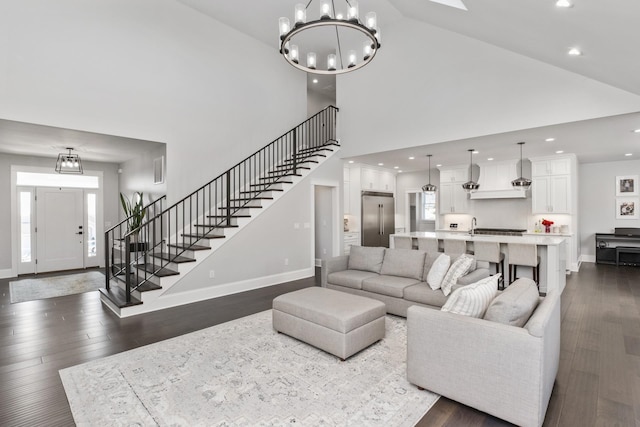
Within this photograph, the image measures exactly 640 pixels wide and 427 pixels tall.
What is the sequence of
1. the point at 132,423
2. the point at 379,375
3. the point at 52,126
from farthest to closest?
the point at 52,126 → the point at 379,375 → the point at 132,423

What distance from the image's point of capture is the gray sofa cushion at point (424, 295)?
3.93 meters

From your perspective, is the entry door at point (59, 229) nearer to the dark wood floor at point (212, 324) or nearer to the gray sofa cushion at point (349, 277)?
the dark wood floor at point (212, 324)

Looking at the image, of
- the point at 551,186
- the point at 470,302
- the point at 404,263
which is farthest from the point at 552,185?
the point at 470,302

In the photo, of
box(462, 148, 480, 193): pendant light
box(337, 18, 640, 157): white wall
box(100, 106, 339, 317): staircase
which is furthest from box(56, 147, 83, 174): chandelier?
box(462, 148, 480, 193): pendant light

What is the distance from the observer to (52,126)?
4793 mm

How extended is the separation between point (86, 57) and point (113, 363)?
463 cm

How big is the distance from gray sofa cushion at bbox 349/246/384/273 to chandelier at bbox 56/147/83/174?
19.6 feet

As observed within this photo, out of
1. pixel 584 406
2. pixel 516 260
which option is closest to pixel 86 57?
pixel 584 406

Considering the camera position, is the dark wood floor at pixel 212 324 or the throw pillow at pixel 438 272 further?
the throw pillow at pixel 438 272

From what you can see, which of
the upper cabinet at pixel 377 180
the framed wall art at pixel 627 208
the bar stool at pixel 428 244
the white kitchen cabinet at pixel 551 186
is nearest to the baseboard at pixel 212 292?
the bar stool at pixel 428 244

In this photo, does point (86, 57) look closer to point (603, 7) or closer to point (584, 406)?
point (603, 7)

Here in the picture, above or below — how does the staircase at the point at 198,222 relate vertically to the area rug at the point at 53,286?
above

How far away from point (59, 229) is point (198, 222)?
3952mm

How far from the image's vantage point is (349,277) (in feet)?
15.9
